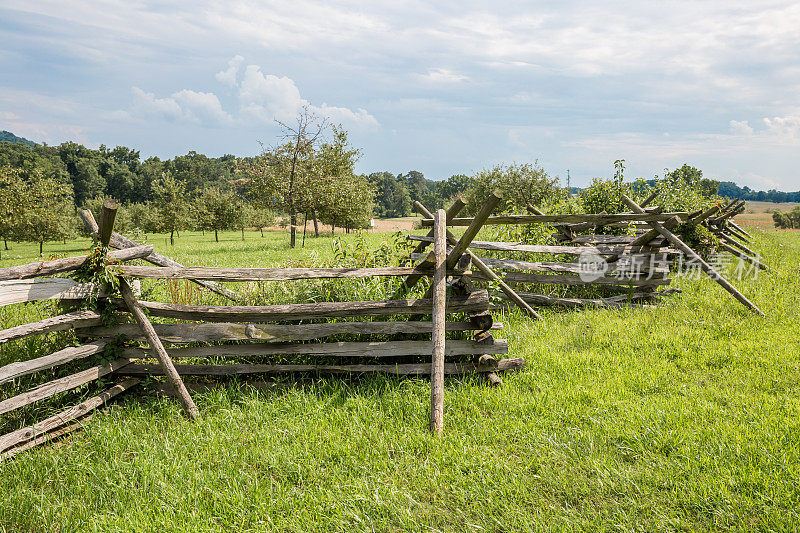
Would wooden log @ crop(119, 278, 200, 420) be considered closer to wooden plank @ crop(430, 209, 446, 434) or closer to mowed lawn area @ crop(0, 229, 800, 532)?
mowed lawn area @ crop(0, 229, 800, 532)

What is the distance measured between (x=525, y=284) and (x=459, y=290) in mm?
4099

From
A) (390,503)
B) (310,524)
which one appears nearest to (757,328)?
(390,503)

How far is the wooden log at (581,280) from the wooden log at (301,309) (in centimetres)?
385

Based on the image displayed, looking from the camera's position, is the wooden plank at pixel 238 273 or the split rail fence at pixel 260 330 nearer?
the split rail fence at pixel 260 330

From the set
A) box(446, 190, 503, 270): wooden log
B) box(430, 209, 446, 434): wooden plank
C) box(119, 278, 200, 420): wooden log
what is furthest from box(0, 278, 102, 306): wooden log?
box(446, 190, 503, 270): wooden log

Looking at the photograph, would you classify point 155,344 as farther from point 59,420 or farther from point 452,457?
point 452,457

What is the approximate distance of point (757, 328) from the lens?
6.26 metres

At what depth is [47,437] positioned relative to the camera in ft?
12.6

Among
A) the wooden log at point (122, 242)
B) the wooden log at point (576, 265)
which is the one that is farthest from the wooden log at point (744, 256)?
the wooden log at point (122, 242)

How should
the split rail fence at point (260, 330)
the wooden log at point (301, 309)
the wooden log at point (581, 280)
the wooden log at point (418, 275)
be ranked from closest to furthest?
the split rail fence at point (260, 330)
the wooden log at point (418, 275)
the wooden log at point (301, 309)
the wooden log at point (581, 280)

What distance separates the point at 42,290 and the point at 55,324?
0.36 metres

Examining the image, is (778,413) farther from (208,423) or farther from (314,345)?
(208,423)

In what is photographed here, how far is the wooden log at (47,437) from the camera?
3598 mm

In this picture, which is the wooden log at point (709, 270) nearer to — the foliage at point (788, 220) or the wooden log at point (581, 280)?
the wooden log at point (581, 280)
